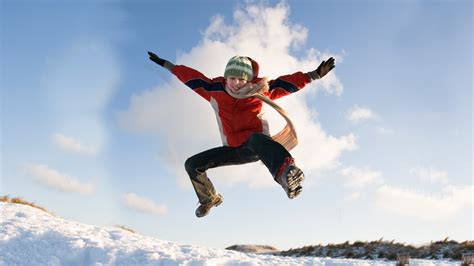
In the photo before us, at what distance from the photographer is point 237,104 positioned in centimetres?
563

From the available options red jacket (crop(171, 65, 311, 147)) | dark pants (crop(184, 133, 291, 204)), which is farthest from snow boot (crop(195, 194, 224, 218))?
red jacket (crop(171, 65, 311, 147))

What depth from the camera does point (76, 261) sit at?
4.04 metres

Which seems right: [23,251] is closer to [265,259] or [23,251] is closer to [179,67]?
[265,259]

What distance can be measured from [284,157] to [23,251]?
2928mm

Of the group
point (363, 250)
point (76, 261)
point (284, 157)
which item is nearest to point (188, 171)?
point (284, 157)

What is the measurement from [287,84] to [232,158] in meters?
1.30

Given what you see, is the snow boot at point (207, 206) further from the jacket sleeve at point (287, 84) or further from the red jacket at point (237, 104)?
the jacket sleeve at point (287, 84)

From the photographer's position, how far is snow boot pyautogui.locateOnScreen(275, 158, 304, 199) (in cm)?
468

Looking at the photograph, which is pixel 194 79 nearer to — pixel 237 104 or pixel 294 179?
pixel 237 104

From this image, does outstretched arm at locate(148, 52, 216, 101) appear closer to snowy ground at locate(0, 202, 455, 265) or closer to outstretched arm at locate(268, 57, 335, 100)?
outstretched arm at locate(268, 57, 335, 100)

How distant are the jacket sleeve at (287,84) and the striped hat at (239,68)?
1.21ft

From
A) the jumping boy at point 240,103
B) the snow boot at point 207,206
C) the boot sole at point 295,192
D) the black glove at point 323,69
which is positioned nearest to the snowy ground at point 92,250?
the boot sole at point 295,192

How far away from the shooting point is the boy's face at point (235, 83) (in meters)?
5.61

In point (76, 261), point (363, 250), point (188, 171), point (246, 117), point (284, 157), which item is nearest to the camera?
point (76, 261)
